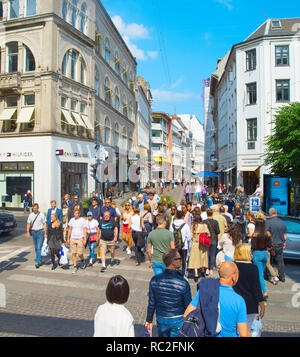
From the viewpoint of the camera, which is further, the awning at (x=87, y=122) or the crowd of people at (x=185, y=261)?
the awning at (x=87, y=122)

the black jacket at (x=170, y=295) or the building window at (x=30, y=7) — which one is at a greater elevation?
the building window at (x=30, y=7)

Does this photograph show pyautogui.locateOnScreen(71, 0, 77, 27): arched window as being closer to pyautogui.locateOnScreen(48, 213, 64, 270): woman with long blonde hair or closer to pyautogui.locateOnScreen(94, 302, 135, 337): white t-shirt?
pyautogui.locateOnScreen(48, 213, 64, 270): woman with long blonde hair

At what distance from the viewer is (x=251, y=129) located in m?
29.7

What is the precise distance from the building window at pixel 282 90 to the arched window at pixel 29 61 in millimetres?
20978

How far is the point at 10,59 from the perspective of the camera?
2284 centimetres

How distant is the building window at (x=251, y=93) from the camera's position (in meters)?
29.3

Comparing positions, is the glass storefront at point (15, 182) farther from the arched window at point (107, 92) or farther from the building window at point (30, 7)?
the arched window at point (107, 92)

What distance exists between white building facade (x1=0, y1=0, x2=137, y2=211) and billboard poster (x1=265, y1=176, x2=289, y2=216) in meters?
13.9

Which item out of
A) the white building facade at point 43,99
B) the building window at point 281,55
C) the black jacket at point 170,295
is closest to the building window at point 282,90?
the building window at point 281,55

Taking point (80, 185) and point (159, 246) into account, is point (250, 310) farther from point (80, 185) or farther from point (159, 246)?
point (80, 185)

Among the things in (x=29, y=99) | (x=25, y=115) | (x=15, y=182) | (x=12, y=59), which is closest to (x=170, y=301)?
(x=25, y=115)

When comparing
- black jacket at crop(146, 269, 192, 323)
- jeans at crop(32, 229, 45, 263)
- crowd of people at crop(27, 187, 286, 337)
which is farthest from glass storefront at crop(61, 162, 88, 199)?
black jacket at crop(146, 269, 192, 323)

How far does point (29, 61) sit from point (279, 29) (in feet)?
74.6

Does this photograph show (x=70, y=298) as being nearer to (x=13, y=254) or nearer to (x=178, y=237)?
(x=178, y=237)
